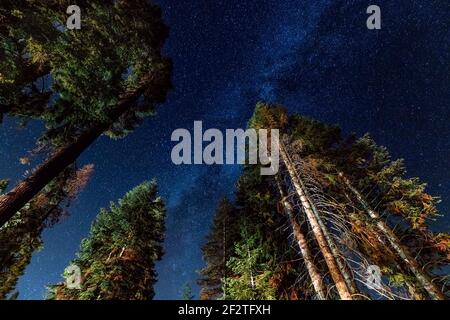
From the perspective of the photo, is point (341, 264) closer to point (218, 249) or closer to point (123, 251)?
point (218, 249)

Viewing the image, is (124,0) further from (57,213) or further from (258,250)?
(258,250)

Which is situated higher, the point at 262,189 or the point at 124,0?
the point at 124,0

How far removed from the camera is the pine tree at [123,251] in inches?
420

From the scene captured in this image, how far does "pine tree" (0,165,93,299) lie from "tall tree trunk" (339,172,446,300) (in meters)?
12.5

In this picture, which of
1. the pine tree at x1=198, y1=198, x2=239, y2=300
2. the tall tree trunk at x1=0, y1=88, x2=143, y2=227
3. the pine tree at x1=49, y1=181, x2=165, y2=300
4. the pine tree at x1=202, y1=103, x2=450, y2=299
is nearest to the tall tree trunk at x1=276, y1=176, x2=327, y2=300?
the pine tree at x1=202, y1=103, x2=450, y2=299

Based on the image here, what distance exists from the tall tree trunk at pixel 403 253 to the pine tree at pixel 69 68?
11.3m

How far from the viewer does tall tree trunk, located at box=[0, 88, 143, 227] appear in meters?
7.92

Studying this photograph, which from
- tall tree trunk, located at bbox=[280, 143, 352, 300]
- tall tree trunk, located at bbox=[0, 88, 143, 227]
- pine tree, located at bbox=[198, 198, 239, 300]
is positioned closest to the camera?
tall tree trunk, located at bbox=[280, 143, 352, 300]

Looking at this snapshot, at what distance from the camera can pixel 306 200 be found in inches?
400

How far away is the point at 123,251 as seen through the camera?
477 inches

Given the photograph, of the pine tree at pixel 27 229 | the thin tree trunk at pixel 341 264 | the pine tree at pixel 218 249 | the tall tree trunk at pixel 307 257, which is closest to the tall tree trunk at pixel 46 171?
the pine tree at pixel 27 229

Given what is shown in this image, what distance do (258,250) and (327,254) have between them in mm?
2617

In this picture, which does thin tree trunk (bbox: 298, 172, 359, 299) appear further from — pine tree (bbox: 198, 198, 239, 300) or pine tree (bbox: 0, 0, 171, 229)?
pine tree (bbox: 0, 0, 171, 229)
